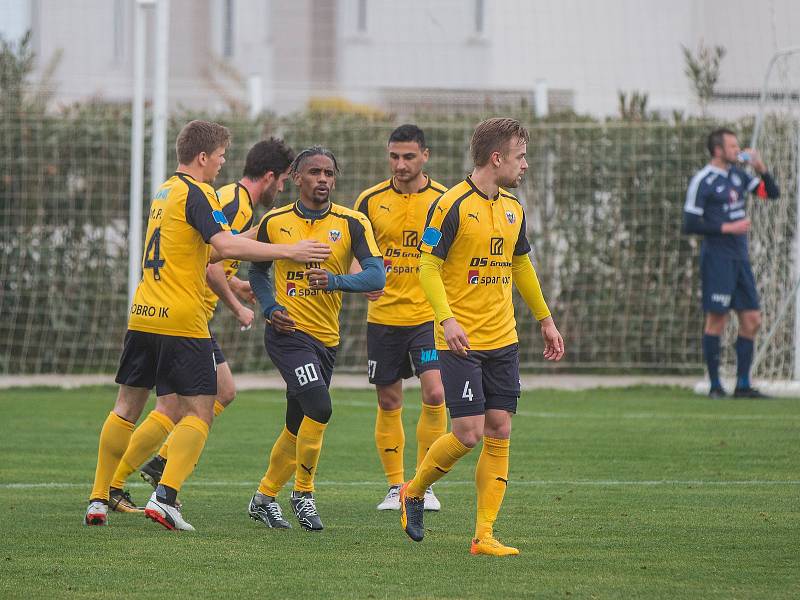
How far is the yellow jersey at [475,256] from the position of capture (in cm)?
667

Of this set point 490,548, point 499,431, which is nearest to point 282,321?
point 499,431

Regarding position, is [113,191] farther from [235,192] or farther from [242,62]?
[242,62]

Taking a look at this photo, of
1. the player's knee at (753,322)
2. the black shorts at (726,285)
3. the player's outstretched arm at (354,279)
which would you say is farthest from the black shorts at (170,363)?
the player's knee at (753,322)

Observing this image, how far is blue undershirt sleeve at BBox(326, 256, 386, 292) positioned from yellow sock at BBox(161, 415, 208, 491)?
1.02 meters

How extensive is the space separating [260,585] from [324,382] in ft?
5.87

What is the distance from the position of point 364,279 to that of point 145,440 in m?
1.50

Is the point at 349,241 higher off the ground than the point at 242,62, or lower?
lower

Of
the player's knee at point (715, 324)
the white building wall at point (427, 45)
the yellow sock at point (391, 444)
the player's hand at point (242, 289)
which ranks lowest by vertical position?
the yellow sock at point (391, 444)

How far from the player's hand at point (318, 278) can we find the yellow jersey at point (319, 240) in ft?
0.82

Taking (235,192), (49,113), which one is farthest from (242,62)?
(235,192)

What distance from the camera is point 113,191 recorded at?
1563cm

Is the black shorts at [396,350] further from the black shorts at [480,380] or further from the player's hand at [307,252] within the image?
the black shorts at [480,380]

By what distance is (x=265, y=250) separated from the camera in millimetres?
7039

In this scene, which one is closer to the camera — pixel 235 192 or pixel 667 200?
pixel 235 192
